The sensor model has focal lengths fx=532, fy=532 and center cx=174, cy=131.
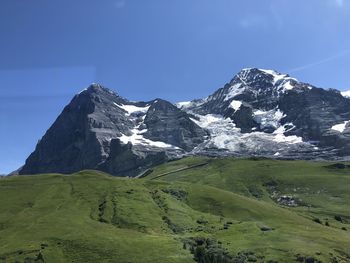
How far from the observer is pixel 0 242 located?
122625mm

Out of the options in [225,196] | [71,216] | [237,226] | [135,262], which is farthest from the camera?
[225,196]

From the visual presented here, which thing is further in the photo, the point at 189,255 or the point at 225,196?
the point at 225,196

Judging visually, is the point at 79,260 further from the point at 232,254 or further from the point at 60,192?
the point at 60,192

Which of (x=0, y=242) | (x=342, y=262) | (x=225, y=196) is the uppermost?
(x=225, y=196)

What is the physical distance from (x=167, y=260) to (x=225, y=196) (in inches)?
3138

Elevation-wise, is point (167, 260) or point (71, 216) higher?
point (71, 216)

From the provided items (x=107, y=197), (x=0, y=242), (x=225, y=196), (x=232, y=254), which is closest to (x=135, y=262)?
(x=232, y=254)

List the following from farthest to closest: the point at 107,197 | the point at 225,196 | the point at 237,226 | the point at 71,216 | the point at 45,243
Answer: the point at 225,196
the point at 107,197
the point at 71,216
the point at 237,226
the point at 45,243

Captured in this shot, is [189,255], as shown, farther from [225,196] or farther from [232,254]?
[225,196]

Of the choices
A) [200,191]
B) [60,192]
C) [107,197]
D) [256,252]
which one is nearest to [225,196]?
[200,191]

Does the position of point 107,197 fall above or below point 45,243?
above

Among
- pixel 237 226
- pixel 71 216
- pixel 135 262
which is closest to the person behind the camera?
pixel 135 262

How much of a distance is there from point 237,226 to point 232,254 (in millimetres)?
28587

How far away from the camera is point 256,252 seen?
10912 centimetres
